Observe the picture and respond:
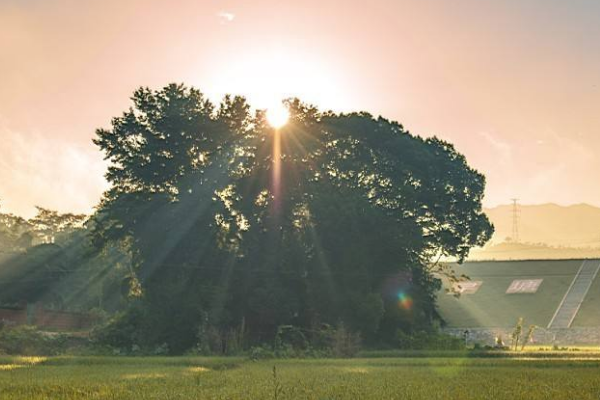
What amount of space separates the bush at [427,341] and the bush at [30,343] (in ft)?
84.1

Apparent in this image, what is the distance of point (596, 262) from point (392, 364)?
59.9 meters

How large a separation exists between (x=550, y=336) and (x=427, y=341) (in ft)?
53.2

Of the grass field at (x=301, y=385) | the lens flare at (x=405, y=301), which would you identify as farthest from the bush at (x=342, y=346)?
the grass field at (x=301, y=385)

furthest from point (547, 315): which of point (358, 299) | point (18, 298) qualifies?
point (18, 298)

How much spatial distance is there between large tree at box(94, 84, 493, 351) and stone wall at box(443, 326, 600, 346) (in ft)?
19.8

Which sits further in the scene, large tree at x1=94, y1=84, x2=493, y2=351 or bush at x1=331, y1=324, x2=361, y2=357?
large tree at x1=94, y1=84, x2=493, y2=351

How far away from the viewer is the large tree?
2149 inches

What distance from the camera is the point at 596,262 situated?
86062mm

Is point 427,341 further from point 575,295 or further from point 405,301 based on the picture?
point 575,295

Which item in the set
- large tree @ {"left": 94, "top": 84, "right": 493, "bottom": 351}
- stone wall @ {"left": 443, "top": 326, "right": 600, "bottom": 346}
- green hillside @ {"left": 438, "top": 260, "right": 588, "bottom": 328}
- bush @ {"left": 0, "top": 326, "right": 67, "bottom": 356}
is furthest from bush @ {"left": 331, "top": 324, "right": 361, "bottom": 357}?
green hillside @ {"left": 438, "top": 260, "right": 588, "bottom": 328}

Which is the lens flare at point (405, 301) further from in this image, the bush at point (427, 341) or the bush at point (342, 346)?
the bush at point (342, 346)

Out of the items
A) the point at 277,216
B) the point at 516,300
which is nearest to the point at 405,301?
the point at 277,216

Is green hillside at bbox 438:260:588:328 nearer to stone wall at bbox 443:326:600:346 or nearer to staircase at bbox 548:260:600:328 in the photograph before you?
staircase at bbox 548:260:600:328

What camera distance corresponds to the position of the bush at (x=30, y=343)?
48000 mm
